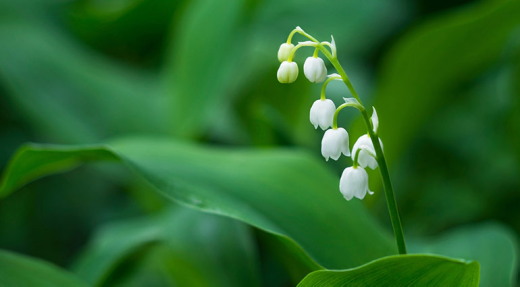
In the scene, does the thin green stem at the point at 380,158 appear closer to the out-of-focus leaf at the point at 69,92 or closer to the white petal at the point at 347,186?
the white petal at the point at 347,186

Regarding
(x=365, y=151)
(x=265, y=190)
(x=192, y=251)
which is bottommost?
(x=192, y=251)

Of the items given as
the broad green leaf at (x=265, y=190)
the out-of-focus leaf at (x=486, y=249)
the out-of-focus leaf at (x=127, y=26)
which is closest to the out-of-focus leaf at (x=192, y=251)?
the broad green leaf at (x=265, y=190)

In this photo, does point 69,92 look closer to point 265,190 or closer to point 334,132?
point 265,190

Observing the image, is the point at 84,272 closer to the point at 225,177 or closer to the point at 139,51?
the point at 225,177

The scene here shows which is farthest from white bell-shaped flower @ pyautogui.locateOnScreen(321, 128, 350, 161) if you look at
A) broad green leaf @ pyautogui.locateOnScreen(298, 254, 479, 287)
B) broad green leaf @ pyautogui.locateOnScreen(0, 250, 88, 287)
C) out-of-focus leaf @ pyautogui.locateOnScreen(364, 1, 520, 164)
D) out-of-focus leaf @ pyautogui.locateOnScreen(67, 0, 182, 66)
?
out-of-focus leaf @ pyautogui.locateOnScreen(67, 0, 182, 66)

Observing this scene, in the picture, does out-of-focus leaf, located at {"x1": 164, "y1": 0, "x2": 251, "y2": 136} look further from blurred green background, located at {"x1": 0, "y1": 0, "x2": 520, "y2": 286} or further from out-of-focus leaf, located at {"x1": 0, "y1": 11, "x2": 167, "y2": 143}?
out-of-focus leaf, located at {"x1": 0, "y1": 11, "x2": 167, "y2": 143}

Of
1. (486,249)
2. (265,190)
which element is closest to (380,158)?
(265,190)
